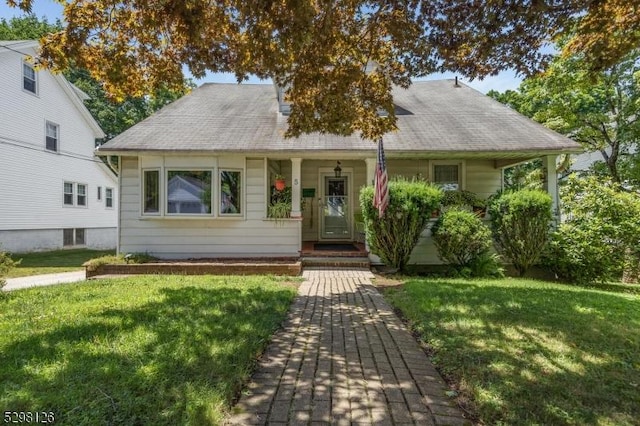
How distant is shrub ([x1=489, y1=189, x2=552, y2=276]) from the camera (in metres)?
8.52

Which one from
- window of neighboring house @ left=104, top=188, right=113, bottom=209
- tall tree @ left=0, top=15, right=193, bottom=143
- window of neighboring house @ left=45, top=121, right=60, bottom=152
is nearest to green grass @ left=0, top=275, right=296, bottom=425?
window of neighboring house @ left=45, top=121, right=60, bottom=152

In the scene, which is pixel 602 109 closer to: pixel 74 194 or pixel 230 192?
pixel 230 192

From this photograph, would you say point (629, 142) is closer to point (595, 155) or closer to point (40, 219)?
point (595, 155)

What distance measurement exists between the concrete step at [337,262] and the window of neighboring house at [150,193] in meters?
4.47

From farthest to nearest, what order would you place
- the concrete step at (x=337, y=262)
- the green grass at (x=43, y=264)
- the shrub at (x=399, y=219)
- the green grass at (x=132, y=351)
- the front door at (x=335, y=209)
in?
1. the front door at (x=335, y=209)
2. the green grass at (x=43, y=264)
3. the concrete step at (x=337, y=262)
4. the shrub at (x=399, y=219)
5. the green grass at (x=132, y=351)

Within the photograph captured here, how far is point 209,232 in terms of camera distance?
987 centimetres

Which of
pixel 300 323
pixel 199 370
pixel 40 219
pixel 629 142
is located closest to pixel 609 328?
pixel 300 323

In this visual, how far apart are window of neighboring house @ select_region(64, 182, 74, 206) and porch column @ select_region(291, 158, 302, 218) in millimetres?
13936

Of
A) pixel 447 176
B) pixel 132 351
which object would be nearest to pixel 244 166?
pixel 447 176

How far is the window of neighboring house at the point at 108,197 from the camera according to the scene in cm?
2056

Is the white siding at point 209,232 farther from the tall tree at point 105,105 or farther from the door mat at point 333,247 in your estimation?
the tall tree at point 105,105

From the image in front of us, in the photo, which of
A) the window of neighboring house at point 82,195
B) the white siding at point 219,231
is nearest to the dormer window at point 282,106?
the white siding at point 219,231

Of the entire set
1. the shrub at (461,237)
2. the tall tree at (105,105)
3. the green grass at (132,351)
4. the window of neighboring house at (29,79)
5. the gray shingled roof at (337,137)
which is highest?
the tall tree at (105,105)

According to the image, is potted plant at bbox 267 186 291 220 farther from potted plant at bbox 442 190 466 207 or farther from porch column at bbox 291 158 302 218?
potted plant at bbox 442 190 466 207
